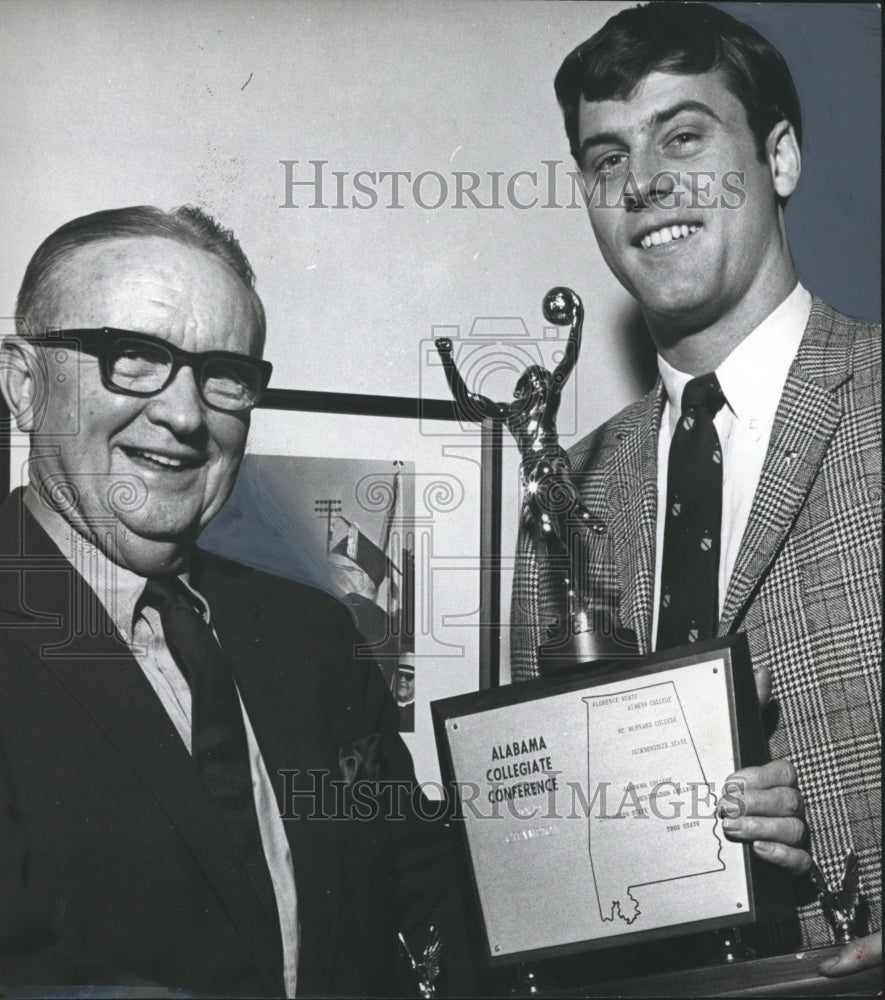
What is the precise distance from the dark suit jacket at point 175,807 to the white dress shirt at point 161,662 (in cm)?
1

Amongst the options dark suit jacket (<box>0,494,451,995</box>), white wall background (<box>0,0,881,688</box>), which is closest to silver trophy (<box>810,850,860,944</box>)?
dark suit jacket (<box>0,494,451,995</box>)

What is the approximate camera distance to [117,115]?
164 centimetres

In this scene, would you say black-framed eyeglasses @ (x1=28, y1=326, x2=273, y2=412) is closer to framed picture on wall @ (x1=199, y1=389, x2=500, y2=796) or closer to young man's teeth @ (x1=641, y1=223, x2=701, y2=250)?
framed picture on wall @ (x1=199, y1=389, x2=500, y2=796)

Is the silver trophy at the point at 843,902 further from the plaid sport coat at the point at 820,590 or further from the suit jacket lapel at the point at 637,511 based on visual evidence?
the suit jacket lapel at the point at 637,511

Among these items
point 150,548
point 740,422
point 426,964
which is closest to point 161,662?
point 150,548

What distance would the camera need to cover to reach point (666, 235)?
1563 mm

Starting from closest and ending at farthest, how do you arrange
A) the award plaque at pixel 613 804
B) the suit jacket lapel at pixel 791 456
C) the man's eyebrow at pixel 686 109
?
the award plaque at pixel 613 804, the suit jacket lapel at pixel 791 456, the man's eyebrow at pixel 686 109

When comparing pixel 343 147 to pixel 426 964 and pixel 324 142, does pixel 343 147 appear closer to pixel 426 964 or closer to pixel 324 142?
pixel 324 142

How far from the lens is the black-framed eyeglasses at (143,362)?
1568 mm

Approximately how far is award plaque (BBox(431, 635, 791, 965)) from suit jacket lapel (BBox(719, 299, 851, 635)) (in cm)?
12

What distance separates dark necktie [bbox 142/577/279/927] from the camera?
1.51 metres

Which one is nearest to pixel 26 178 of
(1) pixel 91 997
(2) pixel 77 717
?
(2) pixel 77 717

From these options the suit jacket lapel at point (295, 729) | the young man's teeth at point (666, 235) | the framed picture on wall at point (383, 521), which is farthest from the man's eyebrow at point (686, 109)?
the suit jacket lapel at point (295, 729)

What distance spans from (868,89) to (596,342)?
1.61 ft
